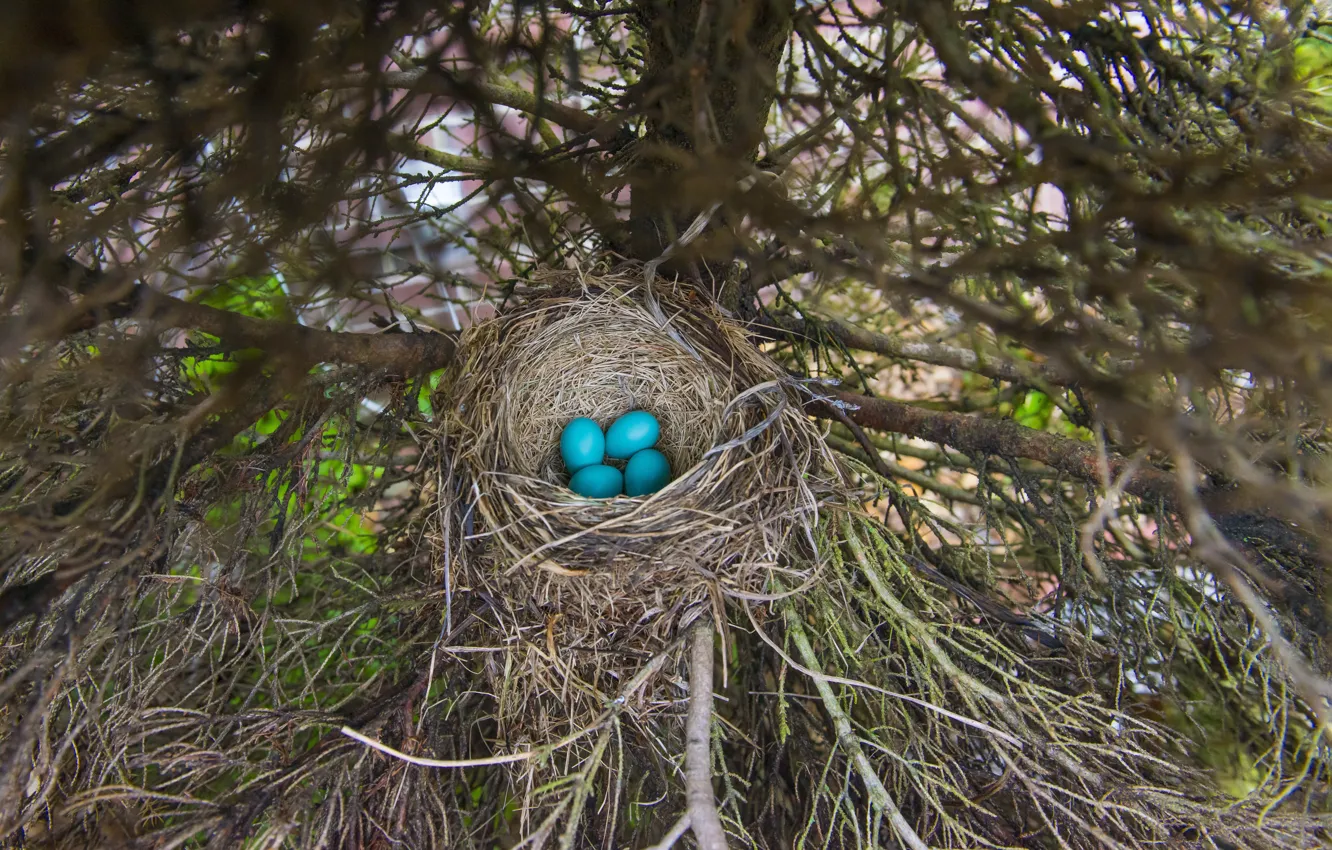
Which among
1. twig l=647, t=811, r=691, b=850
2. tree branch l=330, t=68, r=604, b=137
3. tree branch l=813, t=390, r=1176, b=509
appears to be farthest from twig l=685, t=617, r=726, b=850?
tree branch l=330, t=68, r=604, b=137

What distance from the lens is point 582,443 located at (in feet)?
6.91

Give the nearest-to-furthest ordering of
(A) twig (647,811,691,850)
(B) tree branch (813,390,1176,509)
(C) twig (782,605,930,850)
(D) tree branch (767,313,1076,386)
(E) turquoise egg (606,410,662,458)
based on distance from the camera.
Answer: (A) twig (647,811,691,850), (C) twig (782,605,930,850), (B) tree branch (813,390,1176,509), (D) tree branch (767,313,1076,386), (E) turquoise egg (606,410,662,458)

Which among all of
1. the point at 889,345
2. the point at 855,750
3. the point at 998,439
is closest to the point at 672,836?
the point at 855,750

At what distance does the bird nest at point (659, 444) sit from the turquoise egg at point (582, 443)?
8cm

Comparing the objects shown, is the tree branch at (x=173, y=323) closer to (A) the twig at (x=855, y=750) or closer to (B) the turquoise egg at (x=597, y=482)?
(B) the turquoise egg at (x=597, y=482)

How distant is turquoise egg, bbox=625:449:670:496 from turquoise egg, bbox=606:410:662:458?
0.07m

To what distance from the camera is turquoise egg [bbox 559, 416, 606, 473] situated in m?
2.11

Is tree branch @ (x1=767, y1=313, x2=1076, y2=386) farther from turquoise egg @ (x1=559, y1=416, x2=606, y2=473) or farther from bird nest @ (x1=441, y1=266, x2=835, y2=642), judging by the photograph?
turquoise egg @ (x1=559, y1=416, x2=606, y2=473)

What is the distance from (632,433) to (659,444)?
0.16 metres

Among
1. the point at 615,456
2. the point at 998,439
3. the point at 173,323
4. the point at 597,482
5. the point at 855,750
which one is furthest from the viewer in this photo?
the point at 615,456

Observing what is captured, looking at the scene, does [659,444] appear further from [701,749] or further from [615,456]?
[701,749]

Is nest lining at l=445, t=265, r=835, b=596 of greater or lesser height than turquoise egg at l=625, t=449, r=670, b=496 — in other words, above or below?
above

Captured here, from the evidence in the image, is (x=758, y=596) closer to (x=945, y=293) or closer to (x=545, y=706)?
(x=545, y=706)

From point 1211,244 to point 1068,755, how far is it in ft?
3.45
